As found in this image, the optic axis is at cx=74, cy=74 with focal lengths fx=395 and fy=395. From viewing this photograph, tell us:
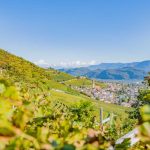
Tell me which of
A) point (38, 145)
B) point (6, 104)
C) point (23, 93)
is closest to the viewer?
point (38, 145)

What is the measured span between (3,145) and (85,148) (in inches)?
11.4

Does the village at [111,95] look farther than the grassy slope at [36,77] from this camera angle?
Yes

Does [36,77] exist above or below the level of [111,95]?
above

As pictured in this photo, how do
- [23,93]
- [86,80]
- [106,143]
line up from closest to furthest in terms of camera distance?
[106,143] < [23,93] < [86,80]

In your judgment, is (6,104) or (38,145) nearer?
(38,145)

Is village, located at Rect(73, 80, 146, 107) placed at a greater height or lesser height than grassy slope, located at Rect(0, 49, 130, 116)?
lesser

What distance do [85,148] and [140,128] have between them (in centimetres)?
21

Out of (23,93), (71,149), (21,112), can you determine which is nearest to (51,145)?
(71,149)

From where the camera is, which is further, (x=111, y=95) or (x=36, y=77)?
(x=111, y=95)

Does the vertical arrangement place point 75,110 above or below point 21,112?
below

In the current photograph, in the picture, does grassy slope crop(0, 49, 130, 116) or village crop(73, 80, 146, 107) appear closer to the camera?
grassy slope crop(0, 49, 130, 116)

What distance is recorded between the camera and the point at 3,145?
1354mm

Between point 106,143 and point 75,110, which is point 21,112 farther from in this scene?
point 75,110

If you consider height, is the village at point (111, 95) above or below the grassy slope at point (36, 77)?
below
